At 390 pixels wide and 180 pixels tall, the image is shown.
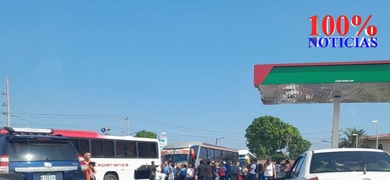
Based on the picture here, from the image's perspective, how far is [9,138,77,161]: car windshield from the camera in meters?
10.1

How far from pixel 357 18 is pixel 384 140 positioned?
33107 mm

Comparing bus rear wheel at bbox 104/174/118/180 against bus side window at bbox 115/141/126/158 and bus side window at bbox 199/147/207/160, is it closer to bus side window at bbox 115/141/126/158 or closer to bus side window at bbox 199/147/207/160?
bus side window at bbox 115/141/126/158

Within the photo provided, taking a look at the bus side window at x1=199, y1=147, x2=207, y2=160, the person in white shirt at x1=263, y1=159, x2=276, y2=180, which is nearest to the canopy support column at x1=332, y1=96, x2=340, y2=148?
the person in white shirt at x1=263, y1=159, x2=276, y2=180

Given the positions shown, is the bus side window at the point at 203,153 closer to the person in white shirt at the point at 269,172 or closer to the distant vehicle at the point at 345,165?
the person in white shirt at the point at 269,172

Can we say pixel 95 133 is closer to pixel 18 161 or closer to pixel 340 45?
pixel 340 45

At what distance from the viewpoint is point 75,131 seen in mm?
24219

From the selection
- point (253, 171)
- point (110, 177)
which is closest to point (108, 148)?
point (110, 177)

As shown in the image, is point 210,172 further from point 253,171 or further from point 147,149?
point 147,149

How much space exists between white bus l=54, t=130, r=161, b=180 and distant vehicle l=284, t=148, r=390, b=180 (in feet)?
54.4

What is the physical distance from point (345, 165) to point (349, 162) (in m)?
0.12

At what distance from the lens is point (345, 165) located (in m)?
8.05

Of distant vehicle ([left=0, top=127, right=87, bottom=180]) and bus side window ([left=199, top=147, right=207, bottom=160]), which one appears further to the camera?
bus side window ([left=199, top=147, right=207, bottom=160])

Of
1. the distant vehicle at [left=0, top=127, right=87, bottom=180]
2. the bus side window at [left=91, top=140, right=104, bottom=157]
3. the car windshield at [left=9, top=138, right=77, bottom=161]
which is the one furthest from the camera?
the bus side window at [left=91, top=140, right=104, bottom=157]

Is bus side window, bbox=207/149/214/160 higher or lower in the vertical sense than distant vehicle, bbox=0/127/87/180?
lower
